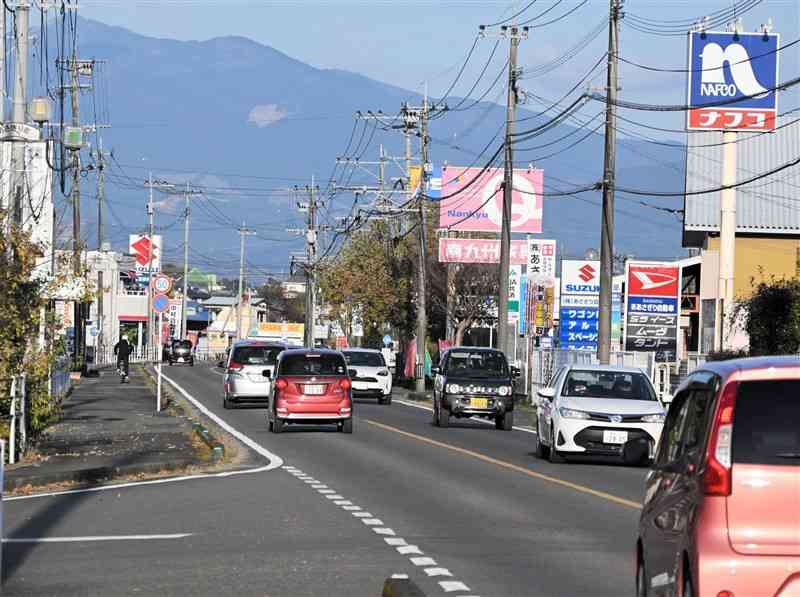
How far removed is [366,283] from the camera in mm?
87812

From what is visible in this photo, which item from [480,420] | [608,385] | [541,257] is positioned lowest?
[480,420]

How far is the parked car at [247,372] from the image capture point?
4494 cm

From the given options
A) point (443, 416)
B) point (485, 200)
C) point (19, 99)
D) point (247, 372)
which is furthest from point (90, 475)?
point (485, 200)

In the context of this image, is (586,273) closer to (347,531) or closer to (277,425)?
(277,425)

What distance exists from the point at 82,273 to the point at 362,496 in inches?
409

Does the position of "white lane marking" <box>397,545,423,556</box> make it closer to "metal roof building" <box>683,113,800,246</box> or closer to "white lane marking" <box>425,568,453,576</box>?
"white lane marking" <box>425,568,453,576</box>

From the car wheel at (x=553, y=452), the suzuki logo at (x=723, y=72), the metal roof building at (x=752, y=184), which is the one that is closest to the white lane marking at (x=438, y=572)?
the car wheel at (x=553, y=452)

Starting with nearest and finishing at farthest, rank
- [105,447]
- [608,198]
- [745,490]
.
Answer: [745,490] < [105,447] < [608,198]

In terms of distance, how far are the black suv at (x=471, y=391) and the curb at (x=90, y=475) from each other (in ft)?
42.8

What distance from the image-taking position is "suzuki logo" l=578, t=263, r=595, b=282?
163 feet

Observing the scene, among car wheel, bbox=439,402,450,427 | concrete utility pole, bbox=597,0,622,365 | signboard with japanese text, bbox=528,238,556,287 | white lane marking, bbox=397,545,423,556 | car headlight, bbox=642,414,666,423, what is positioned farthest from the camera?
signboard with japanese text, bbox=528,238,556,287

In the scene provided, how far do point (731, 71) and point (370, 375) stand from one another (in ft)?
48.2

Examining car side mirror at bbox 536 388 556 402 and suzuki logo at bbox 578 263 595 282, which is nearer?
car side mirror at bbox 536 388 556 402

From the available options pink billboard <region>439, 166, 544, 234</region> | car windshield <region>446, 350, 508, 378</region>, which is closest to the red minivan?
car windshield <region>446, 350, 508, 378</region>
